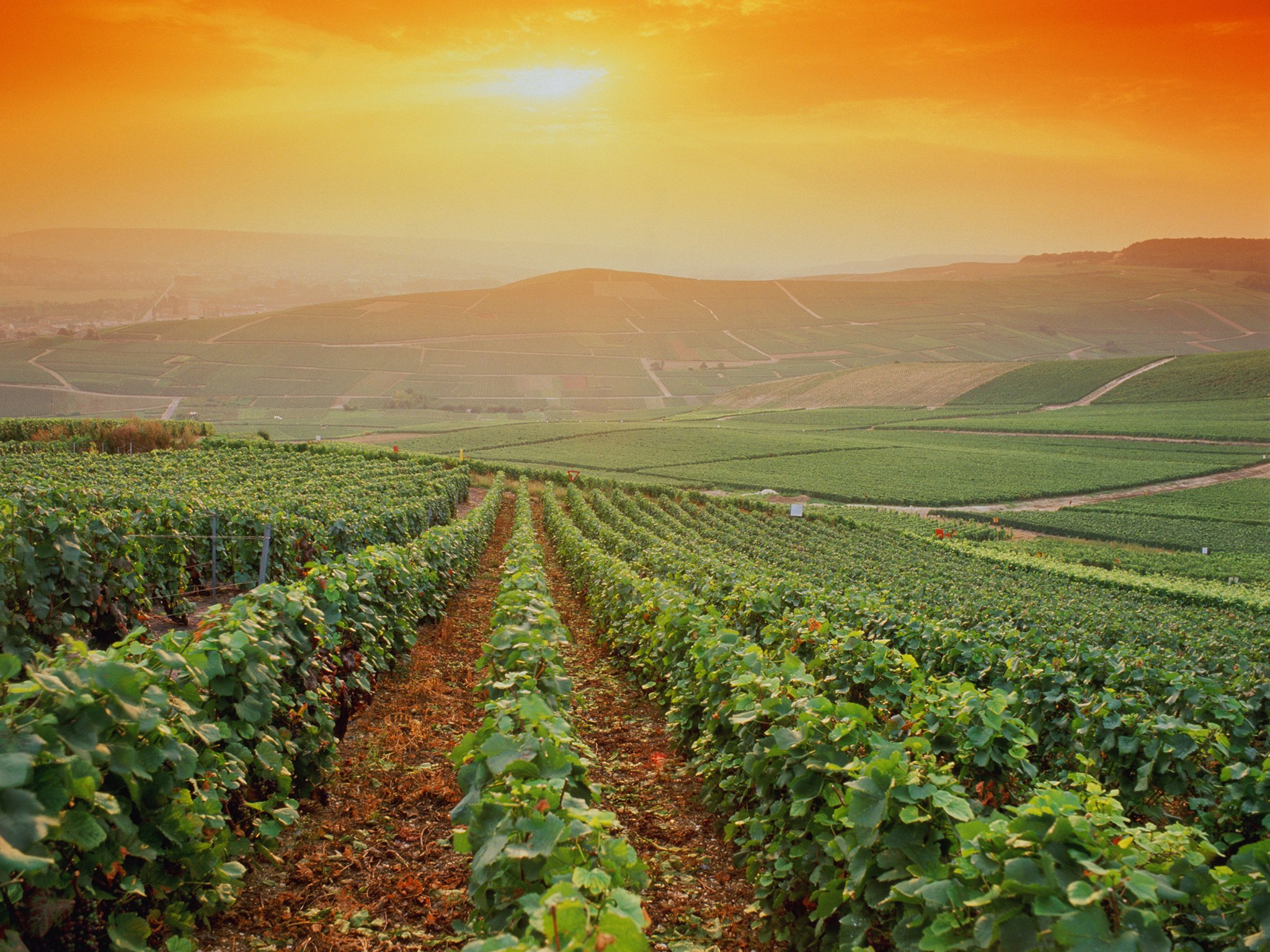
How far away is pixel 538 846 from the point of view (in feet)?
11.6

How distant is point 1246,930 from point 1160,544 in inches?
1759

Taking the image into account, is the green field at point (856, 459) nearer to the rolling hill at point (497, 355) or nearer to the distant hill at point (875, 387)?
the distant hill at point (875, 387)

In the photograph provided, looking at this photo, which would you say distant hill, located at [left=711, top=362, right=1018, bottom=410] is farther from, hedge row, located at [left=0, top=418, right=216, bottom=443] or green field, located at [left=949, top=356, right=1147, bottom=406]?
hedge row, located at [left=0, top=418, right=216, bottom=443]

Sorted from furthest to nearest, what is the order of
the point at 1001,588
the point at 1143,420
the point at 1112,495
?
1. the point at 1143,420
2. the point at 1112,495
3. the point at 1001,588

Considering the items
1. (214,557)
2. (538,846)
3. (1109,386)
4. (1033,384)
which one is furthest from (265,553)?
(1109,386)

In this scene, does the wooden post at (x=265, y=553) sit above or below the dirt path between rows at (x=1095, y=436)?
above

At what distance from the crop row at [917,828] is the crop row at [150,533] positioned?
283 inches

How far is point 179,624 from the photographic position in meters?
12.0

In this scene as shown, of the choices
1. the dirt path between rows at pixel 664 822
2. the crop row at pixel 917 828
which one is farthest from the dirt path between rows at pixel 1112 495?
the crop row at pixel 917 828

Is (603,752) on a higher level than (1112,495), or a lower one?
higher

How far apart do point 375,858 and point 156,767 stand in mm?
2392

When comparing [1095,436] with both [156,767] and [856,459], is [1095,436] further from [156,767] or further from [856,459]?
[156,767]

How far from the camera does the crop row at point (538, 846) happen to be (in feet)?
9.35

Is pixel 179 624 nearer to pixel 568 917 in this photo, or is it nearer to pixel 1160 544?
pixel 568 917
